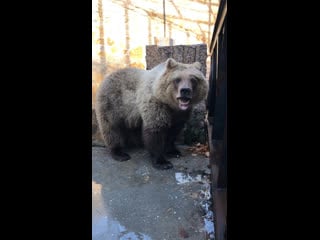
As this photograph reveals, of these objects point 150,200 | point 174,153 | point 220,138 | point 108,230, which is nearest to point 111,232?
point 108,230

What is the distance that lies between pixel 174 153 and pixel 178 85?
40.0 inches

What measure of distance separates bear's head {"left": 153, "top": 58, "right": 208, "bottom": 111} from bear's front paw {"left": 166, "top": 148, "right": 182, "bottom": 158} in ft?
2.32

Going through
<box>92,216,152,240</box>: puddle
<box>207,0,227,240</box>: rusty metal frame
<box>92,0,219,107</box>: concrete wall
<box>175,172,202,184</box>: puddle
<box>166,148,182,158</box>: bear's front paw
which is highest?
<box>92,0,219,107</box>: concrete wall

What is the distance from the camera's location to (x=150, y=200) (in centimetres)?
273

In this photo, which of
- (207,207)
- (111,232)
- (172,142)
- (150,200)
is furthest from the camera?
(172,142)

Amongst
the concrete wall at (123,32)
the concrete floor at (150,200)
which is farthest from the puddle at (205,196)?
the concrete wall at (123,32)

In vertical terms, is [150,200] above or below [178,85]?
below

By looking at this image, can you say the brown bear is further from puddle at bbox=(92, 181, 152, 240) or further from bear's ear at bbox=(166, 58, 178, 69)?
puddle at bbox=(92, 181, 152, 240)

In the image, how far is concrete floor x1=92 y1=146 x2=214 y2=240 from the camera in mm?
2229

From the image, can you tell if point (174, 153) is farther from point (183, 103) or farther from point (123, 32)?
point (123, 32)

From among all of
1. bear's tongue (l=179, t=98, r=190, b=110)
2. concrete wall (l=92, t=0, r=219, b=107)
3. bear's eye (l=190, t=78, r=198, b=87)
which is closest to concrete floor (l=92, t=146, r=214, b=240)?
bear's tongue (l=179, t=98, r=190, b=110)
